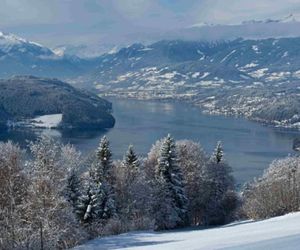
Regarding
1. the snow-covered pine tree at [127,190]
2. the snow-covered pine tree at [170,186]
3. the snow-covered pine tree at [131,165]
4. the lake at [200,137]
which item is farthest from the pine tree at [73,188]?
the lake at [200,137]

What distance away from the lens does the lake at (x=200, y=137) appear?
9454 centimetres

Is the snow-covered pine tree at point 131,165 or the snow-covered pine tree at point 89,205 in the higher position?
the snow-covered pine tree at point 131,165

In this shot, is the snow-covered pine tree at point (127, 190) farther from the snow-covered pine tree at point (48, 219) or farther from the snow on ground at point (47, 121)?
the snow on ground at point (47, 121)

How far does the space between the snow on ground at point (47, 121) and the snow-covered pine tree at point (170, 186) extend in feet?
401

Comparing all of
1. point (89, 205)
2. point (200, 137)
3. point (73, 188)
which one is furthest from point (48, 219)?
point (200, 137)

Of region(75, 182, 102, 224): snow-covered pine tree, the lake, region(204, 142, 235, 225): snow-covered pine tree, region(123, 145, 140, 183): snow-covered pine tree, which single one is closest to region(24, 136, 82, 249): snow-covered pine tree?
region(75, 182, 102, 224): snow-covered pine tree

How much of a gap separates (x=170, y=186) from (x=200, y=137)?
271 ft

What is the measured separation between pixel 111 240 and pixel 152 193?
46.3 ft

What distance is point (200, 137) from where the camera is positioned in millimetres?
117125

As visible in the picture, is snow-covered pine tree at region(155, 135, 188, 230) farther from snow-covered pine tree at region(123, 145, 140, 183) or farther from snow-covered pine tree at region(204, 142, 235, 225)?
snow-covered pine tree at region(204, 142, 235, 225)

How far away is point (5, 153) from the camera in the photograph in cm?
2759

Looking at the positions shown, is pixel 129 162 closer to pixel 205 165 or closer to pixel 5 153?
pixel 205 165

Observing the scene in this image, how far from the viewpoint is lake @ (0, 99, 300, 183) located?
3722 inches

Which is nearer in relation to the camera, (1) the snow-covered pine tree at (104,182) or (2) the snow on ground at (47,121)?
(1) the snow-covered pine tree at (104,182)
